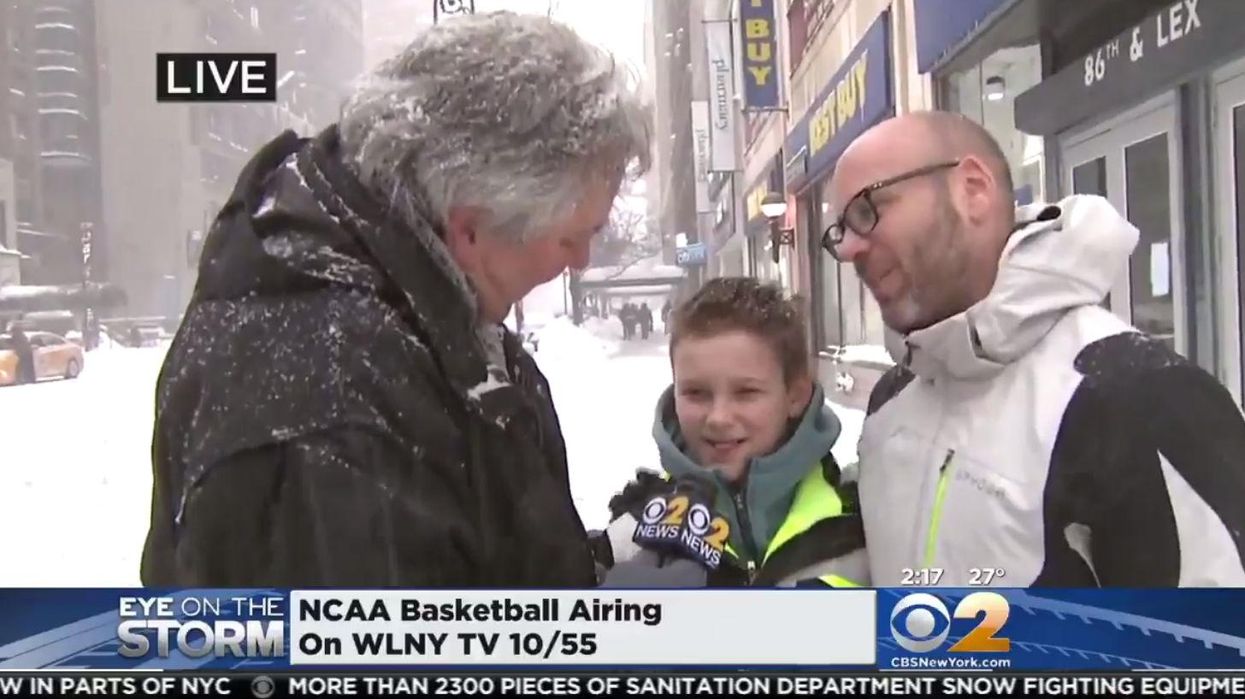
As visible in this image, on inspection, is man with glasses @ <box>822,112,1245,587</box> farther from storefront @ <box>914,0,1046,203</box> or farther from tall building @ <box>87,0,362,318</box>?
tall building @ <box>87,0,362,318</box>

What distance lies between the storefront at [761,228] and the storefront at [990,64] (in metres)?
0.24

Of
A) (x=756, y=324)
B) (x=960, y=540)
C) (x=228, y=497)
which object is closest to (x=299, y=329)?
(x=228, y=497)

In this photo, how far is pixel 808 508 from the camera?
1.19 m

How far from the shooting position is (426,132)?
3.14 feet

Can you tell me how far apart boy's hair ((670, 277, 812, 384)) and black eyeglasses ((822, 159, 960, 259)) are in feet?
0.36

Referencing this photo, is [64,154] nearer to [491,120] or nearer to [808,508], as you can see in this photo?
[491,120]

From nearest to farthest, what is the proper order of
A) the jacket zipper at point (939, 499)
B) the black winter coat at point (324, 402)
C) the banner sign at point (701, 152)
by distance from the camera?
the black winter coat at point (324, 402) → the jacket zipper at point (939, 499) → the banner sign at point (701, 152)

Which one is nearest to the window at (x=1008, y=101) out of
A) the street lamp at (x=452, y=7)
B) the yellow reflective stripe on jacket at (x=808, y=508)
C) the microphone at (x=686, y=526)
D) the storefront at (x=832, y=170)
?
the storefront at (x=832, y=170)

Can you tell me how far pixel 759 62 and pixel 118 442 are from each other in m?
1.04

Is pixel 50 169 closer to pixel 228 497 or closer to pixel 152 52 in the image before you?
pixel 152 52

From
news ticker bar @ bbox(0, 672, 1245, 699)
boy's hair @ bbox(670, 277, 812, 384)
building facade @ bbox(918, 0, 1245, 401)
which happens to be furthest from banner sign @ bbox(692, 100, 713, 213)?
news ticker bar @ bbox(0, 672, 1245, 699)

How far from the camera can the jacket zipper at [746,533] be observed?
118 centimetres

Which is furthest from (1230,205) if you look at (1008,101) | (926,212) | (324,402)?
(324,402)

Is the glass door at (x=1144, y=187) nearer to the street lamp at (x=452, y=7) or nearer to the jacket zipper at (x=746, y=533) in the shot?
the jacket zipper at (x=746, y=533)
